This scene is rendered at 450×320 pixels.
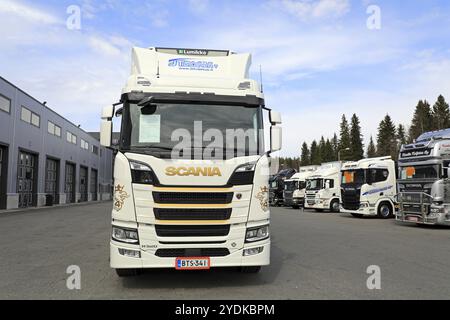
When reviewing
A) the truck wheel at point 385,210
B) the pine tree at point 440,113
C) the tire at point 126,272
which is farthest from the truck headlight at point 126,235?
the pine tree at point 440,113

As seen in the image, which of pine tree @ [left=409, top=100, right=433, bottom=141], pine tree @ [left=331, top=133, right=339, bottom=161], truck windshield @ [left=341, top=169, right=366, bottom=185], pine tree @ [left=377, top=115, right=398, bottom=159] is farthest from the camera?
pine tree @ [left=331, top=133, right=339, bottom=161]

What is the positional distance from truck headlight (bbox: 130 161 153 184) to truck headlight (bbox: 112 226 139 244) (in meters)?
0.71

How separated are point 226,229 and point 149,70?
124 inches

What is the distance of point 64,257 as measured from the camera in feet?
29.7

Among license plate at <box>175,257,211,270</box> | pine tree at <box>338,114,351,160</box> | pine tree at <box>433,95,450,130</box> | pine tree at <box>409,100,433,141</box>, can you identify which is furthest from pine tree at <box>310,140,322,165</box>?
license plate at <box>175,257,211,270</box>

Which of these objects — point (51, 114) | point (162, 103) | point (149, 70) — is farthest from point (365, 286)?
point (51, 114)

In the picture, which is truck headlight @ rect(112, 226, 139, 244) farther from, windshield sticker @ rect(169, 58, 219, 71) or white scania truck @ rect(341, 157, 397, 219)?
white scania truck @ rect(341, 157, 397, 219)

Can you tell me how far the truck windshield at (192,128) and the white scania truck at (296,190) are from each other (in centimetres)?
2976

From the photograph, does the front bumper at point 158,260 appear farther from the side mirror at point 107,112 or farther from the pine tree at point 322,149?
the pine tree at point 322,149

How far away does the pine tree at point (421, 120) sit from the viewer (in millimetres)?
74438

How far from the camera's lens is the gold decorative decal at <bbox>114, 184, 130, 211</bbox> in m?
5.84

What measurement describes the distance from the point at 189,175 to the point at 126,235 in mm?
1238

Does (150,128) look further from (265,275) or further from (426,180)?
(426,180)

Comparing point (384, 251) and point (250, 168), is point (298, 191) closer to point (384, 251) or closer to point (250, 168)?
point (384, 251)
